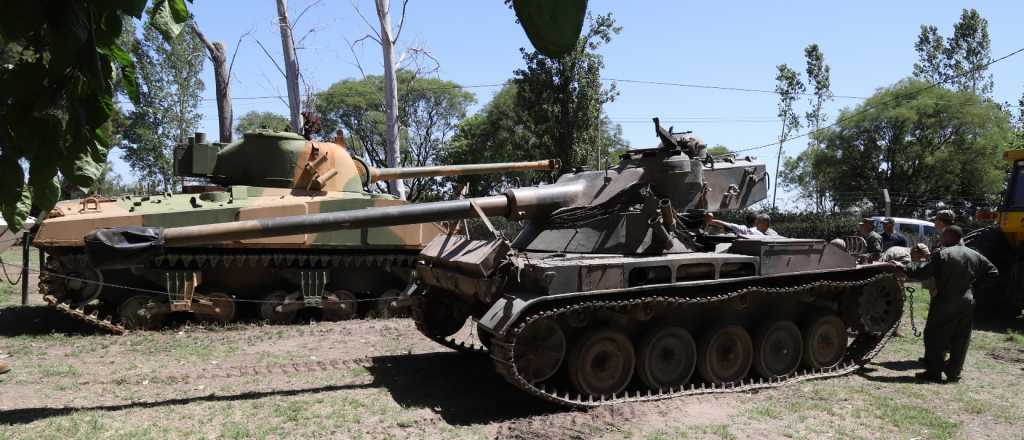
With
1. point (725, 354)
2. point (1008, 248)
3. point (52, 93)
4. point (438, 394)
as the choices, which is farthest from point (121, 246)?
point (1008, 248)

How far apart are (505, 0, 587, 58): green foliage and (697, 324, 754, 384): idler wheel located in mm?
6702

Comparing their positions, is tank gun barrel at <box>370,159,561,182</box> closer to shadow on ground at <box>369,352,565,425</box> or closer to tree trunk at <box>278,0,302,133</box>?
shadow on ground at <box>369,352,565,425</box>

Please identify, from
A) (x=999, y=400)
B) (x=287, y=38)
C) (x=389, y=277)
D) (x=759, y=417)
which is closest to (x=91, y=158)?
(x=759, y=417)

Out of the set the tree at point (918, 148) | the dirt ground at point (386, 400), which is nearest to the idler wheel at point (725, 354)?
the dirt ground at point (386, 400)

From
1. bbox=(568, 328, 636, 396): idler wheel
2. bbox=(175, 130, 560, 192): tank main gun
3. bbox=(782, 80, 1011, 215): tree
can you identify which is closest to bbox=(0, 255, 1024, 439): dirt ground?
bbox=(568, 328, 636, 396): idler wheel

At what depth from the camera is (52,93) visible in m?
1.05

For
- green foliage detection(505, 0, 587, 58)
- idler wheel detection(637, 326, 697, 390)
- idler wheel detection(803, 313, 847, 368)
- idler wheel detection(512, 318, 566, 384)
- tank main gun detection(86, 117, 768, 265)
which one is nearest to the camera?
green foliage detection(505, 0, 587, 58)

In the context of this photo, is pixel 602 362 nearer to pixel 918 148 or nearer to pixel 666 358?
pixel 666 358

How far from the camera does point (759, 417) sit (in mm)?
6422

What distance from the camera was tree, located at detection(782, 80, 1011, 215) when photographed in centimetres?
2967

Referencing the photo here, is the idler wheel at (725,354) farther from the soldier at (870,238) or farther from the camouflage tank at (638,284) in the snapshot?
the soldier at (870,238)

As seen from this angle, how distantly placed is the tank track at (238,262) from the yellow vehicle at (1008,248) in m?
9.20

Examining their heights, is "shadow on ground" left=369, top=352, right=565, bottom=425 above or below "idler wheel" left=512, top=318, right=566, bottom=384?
below

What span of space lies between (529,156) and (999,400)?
25.1 metres
